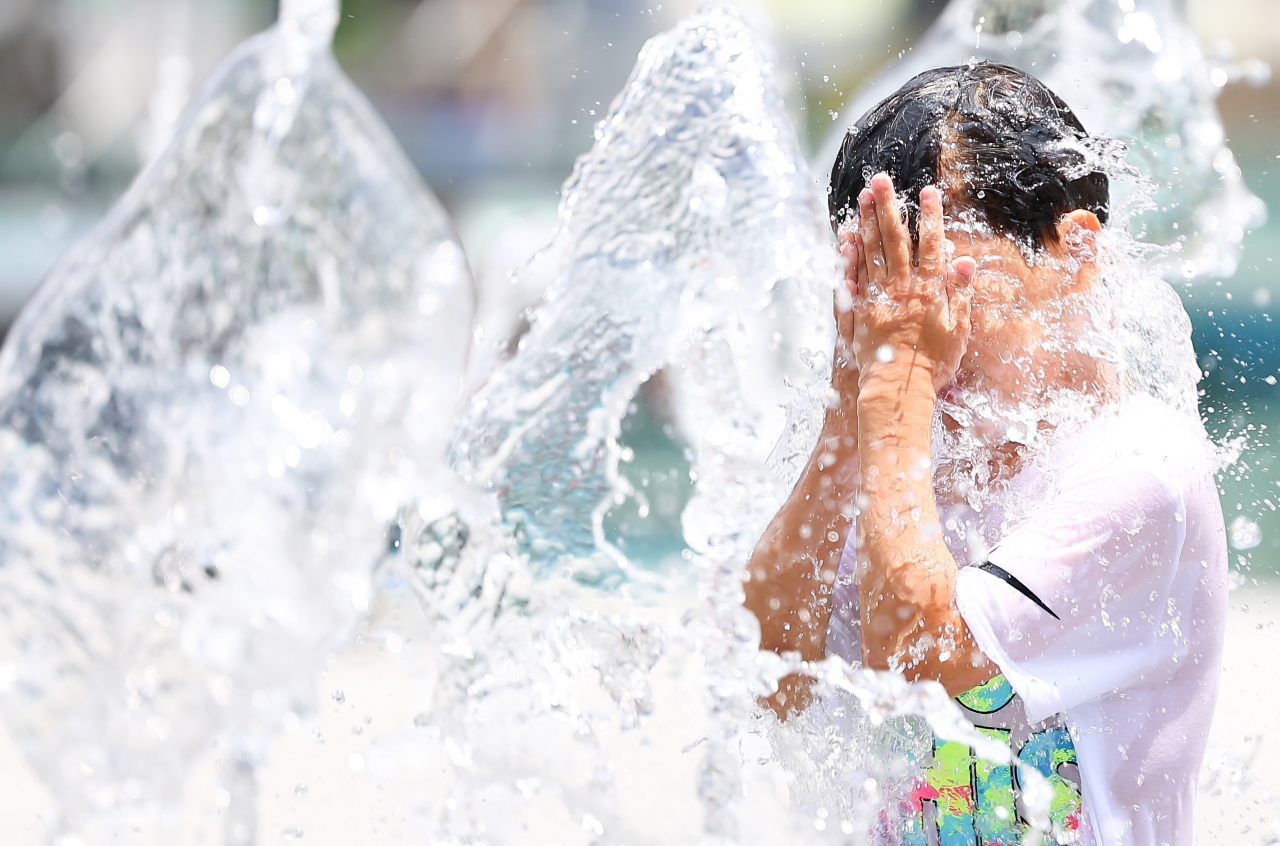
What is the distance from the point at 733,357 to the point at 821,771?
0.59 metres

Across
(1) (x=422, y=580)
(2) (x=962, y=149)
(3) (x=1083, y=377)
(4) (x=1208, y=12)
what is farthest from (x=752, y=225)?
(4) (x=1208, y=12)

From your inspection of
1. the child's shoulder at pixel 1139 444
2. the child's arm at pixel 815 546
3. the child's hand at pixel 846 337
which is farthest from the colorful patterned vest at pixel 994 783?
the child's hand at pixel 846 337

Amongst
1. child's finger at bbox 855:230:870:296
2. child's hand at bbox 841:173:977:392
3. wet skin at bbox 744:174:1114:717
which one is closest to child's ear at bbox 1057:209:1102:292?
wet skin at bbox 744:174:1114:717

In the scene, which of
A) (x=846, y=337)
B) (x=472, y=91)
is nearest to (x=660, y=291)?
(x=846, y=337)

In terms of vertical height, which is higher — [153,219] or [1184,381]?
[153,219]

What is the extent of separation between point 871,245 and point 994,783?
28.2 inches

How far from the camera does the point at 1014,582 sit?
52.2 inches

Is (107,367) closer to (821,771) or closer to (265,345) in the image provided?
(265,345)

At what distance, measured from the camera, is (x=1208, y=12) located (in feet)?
28.3

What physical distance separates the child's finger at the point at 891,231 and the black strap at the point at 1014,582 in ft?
1.28

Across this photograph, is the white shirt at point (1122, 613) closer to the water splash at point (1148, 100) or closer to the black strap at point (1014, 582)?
the black strap at point (1014, 582)

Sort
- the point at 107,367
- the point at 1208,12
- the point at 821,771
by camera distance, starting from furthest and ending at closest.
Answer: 1. the point at 1208,12
2. the point at 821,771
3. the point at 107,367

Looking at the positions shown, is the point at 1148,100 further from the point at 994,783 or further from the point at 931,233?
the point at 994,783

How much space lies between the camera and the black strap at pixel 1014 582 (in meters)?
1.31
